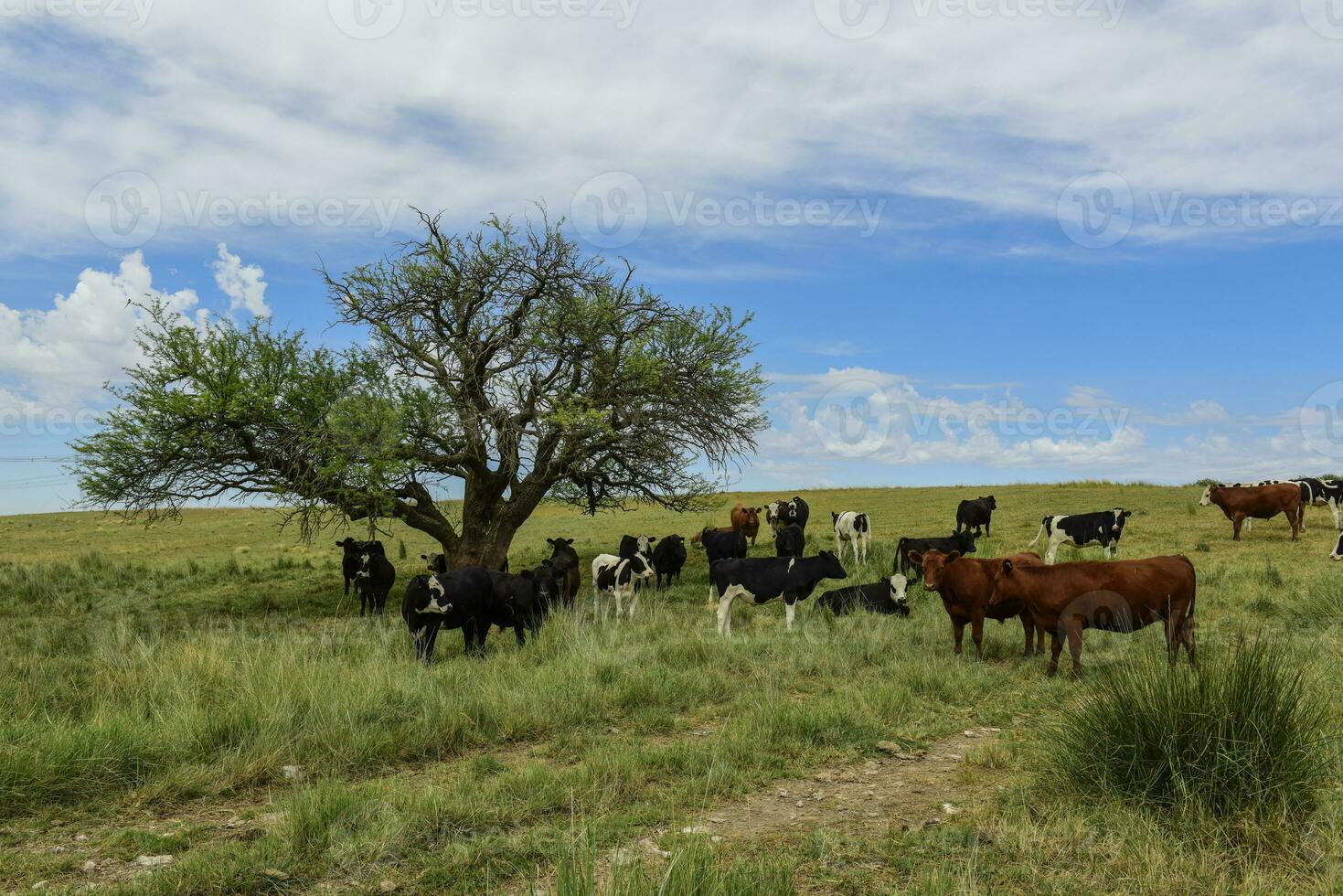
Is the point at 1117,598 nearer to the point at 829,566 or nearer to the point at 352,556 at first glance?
the point at 829,566

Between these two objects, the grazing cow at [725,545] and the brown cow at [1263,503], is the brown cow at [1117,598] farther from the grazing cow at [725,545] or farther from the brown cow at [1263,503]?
the brown cow at [1263,503]

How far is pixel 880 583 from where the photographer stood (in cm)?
1603

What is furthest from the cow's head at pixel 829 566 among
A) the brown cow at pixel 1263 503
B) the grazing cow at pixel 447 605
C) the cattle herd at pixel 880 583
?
the brown cow at pixel 1263 503

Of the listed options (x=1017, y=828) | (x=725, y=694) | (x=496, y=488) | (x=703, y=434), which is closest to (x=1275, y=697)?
(x=1017, y=828)

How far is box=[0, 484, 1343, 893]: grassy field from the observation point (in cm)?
492

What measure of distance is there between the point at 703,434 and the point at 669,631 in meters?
9.12

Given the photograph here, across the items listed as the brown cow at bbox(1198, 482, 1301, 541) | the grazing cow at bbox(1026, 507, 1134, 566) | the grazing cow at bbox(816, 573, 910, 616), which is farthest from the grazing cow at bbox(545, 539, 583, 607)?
the brown cow at bbox(1198, 482, 1301, 541)

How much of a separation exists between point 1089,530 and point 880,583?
9.64 m

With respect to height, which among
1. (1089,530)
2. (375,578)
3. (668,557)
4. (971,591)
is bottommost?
(375,578)

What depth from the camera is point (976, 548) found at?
24.5m

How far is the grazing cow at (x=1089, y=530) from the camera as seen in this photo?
22.2 meters

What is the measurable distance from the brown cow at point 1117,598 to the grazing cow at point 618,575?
796cm

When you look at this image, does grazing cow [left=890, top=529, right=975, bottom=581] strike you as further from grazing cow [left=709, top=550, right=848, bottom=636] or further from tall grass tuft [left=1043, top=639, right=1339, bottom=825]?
tall grass tuft [left=1043, top=639, right=1339, bottom=825]

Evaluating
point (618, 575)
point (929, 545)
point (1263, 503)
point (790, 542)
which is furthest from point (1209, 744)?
point (1263, 503)
